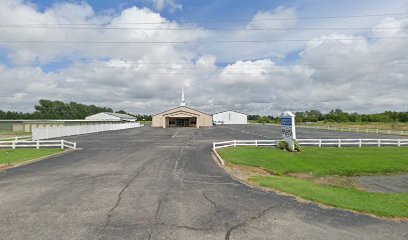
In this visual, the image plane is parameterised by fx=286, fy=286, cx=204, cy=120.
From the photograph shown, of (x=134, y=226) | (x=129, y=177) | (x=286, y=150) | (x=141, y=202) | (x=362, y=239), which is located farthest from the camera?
(x=286, y=150)

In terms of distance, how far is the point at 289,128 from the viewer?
23.6m

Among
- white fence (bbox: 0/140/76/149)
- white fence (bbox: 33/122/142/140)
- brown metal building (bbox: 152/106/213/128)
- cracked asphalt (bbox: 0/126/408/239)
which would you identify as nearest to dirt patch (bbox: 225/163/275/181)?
cracked asphalt (bbox: 0/126/408/239)

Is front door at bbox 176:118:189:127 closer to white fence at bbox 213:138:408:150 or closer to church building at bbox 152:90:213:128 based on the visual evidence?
church building at bbox 152:90:213:128

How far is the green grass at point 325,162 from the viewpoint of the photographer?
54.2ft

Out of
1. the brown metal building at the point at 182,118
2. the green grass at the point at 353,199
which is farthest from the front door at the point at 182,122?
the green grass at the point at 353,199

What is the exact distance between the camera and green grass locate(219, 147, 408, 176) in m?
16.5

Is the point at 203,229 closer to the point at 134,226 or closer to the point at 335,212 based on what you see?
the point at 134,226

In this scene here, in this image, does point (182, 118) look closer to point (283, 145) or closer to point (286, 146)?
point (283, 145)

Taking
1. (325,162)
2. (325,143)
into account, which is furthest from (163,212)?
(325,143)

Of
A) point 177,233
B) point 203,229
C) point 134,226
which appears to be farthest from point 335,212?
point 134,226

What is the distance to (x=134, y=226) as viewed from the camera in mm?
6781

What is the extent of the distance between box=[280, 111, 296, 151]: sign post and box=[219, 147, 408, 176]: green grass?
134 centimetres

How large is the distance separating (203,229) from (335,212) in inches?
160

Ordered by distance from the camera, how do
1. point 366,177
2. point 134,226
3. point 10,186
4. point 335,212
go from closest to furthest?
point 134,226 < point 335,212 < point 10,186 < point 366,177
